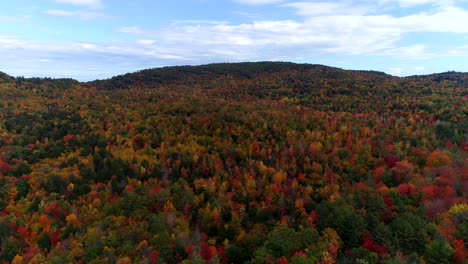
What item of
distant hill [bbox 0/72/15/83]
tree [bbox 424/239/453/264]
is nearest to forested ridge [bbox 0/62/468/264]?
tree [bbox 424/239/453/264]

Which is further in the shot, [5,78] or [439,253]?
[5,78]

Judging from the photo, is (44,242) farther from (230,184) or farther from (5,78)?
(5,78)

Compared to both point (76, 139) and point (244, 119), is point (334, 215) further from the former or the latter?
point (76, 139)

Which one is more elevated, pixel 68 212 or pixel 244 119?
pixel 244 119

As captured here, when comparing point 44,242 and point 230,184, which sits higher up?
point 230,184

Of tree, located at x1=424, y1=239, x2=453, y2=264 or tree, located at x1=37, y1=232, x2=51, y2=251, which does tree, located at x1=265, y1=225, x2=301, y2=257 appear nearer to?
tree, located at x1=424, y1=239, x2=453, y2=264

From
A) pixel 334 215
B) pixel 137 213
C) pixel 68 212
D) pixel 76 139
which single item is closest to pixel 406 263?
pixel 334 215

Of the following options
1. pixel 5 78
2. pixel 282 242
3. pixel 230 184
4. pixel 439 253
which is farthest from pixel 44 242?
pixel 5 78

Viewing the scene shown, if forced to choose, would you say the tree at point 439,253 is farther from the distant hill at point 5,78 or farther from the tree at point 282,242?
the distant hill at point 5,78

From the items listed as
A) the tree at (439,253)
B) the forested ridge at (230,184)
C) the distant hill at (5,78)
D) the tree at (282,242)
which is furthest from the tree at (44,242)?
the distant hill at (5,78)
